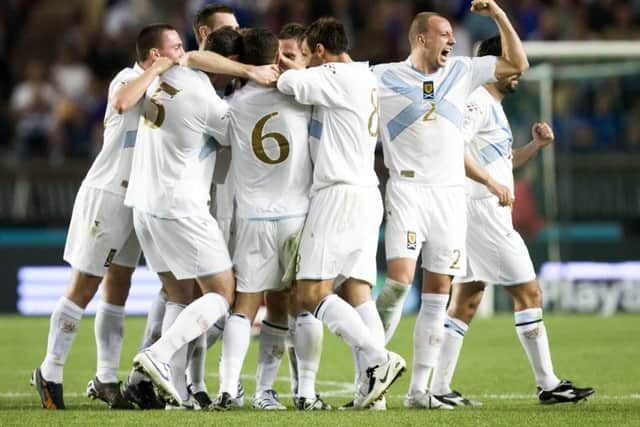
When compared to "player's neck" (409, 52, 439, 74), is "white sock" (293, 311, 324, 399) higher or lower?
lower

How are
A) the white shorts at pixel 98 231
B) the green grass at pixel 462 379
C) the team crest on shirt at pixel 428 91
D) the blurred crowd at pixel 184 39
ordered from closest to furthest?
the green grass at pixel 462 379
the team crest on shirt at pixel 428 91
the white shorts at pixel 98 231
the blurred crowd at pixel 184 39

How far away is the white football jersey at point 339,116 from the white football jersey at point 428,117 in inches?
13.1

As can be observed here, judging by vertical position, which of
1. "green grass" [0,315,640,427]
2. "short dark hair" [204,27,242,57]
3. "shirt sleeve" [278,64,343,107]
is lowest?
"green grass" [0,315,640,427]

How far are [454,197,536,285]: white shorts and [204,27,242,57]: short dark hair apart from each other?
2.03 metres

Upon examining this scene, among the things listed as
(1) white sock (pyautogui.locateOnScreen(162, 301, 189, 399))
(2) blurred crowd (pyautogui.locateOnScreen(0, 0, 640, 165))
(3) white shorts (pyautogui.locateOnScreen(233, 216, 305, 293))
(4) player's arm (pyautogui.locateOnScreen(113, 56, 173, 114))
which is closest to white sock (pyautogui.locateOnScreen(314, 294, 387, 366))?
(3) white shorts (pyautogui.locateOnScreen(233, 216, 305, 293))

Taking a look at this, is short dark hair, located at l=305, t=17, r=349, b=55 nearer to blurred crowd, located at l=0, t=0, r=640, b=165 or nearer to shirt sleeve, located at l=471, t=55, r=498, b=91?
shirt sleeve, located at l=471, t=55, r=498, b=91

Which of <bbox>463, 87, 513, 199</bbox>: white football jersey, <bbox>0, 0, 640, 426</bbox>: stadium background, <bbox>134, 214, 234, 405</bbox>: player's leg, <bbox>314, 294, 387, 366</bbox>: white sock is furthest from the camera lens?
<bbox>0, 0, 640, 426</bbox>: stadium background

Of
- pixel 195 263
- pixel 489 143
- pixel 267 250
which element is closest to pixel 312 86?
pixel 267 250

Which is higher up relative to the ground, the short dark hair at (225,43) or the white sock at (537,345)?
the short dark hair at (225,43)

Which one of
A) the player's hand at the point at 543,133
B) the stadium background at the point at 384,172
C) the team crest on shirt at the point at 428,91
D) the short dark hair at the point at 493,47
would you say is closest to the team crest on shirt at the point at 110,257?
the stadium background at the point at 384,172

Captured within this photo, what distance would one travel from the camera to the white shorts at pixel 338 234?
898cm

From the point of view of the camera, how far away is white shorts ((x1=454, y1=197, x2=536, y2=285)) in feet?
32.6

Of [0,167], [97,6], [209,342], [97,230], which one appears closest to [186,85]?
[97,230]

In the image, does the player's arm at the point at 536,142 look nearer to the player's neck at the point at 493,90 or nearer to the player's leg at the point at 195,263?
the player's neck at the point at 493,90
